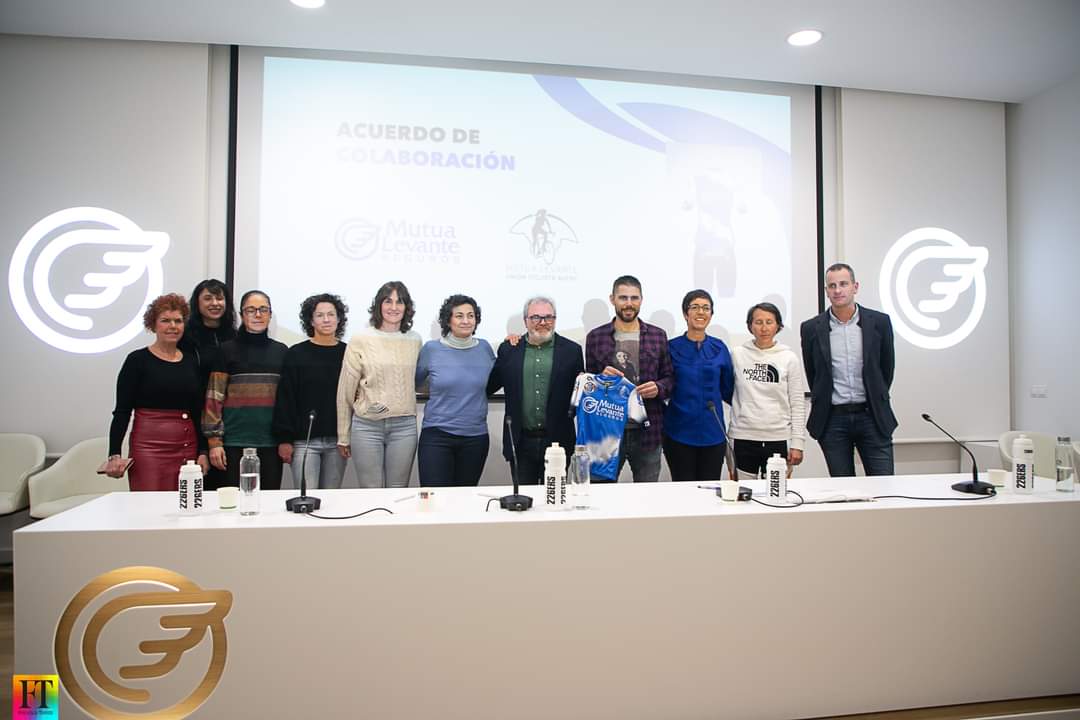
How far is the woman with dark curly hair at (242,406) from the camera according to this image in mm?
3334

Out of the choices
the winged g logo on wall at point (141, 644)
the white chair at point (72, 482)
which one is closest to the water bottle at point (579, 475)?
the winged g logo on wall at point (141, 644)

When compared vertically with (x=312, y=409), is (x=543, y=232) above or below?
above

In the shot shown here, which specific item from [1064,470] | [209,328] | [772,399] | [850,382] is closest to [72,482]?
[209,328]

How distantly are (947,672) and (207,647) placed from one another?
2425 mm

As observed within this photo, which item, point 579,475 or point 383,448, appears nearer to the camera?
point 579,475

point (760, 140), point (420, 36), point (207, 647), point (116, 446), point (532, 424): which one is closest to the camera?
point (207, 647)

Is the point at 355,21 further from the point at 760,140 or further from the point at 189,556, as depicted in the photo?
the point at 189,556

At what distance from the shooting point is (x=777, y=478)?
239 centimetres

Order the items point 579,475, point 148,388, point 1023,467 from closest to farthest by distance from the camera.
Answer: point 579,475, point 1023,467, point 148,388

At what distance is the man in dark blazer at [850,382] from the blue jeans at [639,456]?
927 mm

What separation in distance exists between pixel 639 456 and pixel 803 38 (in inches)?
111

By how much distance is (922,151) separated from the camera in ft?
16.3

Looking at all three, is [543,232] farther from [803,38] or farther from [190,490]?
[190,490]

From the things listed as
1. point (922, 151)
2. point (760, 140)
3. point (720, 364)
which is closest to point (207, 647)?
point (720, 364)
